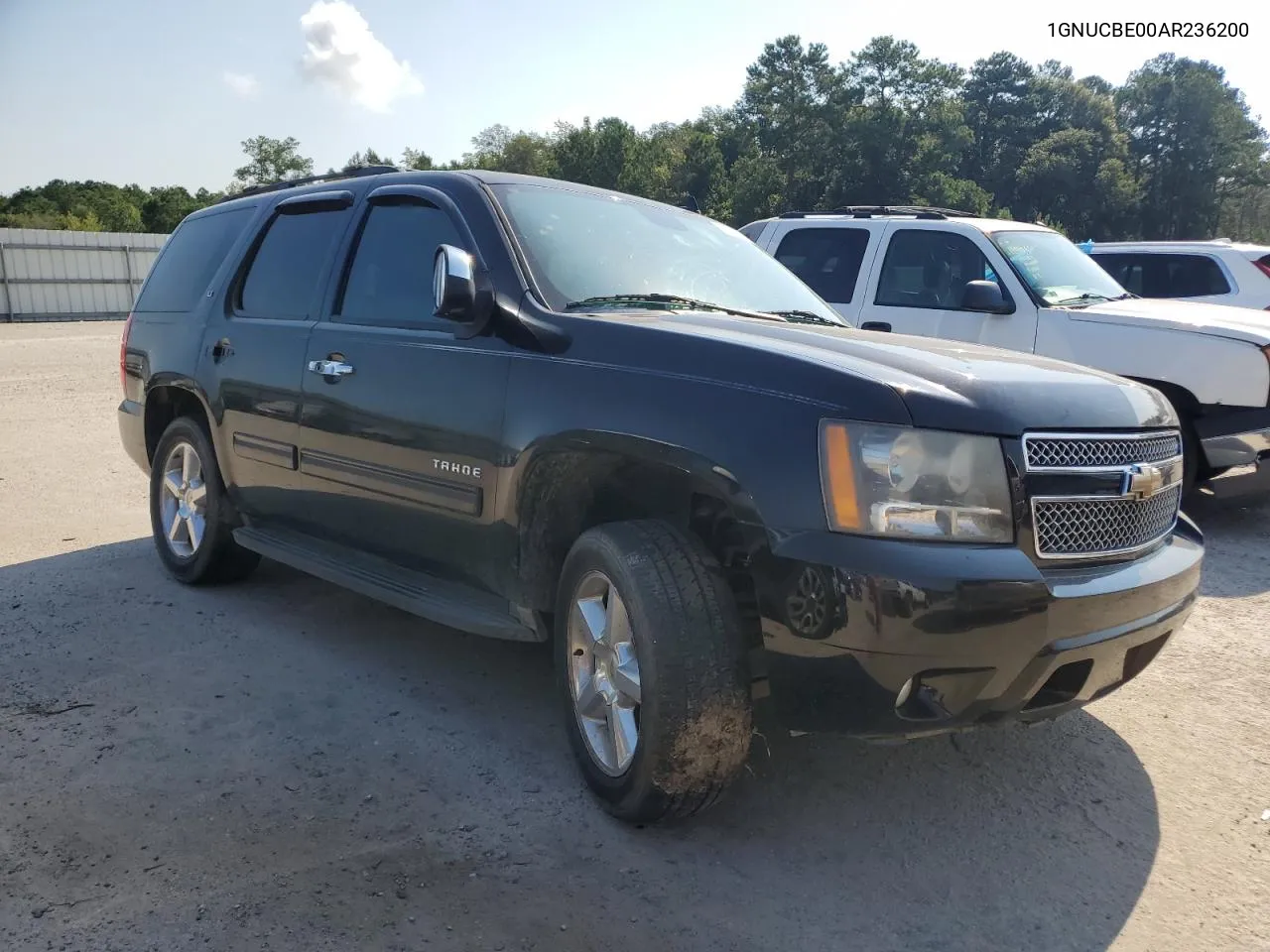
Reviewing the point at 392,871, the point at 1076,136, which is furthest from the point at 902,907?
the point at 1076,136

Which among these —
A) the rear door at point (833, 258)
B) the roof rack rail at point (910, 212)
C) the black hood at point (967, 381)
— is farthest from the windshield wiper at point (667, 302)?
the roof rack rail at point (910, 212)

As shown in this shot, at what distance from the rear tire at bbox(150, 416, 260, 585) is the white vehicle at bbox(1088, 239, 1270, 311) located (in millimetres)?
8178

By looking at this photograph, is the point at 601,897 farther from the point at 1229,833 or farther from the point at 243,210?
the point at 243,210

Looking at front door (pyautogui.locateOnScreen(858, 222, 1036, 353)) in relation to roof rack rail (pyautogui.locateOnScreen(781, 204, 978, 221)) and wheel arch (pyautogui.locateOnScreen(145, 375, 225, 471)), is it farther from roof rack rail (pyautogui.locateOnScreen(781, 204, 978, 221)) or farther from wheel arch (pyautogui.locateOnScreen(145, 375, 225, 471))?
wheel arch (pyautogui.locateOnScreen(145, 375, 225, 471))

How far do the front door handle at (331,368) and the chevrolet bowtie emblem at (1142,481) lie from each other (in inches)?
106

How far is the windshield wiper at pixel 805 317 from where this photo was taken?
156 inches

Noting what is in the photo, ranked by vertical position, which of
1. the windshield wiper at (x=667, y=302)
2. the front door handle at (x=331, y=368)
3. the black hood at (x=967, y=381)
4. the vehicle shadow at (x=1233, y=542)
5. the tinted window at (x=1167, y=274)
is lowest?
the vehicle shadow at (x=1233, y=542)

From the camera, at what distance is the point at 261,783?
3281 mm

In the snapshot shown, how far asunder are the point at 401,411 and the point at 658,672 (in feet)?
4.97

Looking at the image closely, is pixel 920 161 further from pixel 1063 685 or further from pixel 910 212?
pixel 1063 685

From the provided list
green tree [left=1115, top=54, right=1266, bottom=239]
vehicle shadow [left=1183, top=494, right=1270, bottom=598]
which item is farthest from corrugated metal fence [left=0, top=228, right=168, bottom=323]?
green tree [left=1115, top=54, right=1266, bottom=239]

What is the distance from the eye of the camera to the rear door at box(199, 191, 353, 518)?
4434mm

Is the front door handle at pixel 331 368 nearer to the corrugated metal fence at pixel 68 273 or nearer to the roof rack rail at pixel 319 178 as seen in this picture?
the roof rack rail at pixel 319 178

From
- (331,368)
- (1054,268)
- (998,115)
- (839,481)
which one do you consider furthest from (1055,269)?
(998,115)
